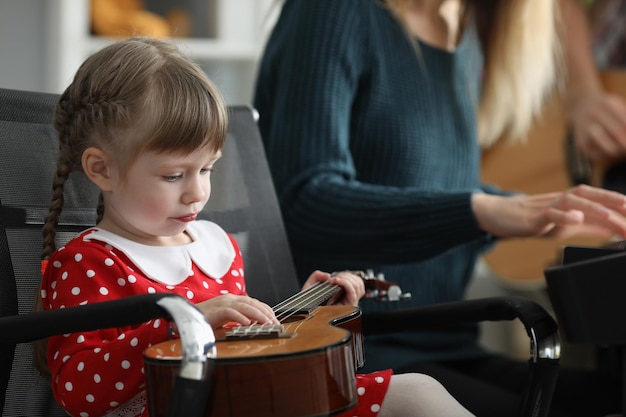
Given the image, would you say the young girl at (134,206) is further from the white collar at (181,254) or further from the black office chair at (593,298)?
the black office chair at (593,298)

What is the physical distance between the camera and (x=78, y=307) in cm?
85

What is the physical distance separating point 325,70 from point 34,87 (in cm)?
139

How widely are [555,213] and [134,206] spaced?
1.77 ft

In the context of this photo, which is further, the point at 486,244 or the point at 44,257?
the point at 486,244

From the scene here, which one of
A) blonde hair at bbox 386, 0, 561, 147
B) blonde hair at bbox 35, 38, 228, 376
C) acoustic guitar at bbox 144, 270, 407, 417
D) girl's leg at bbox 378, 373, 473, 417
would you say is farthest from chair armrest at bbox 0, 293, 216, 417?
blonde hair at bbox 386, 0, 561, 147

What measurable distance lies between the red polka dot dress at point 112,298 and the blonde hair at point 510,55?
828 mm

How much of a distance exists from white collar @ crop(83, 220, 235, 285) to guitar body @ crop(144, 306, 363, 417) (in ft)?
0.68

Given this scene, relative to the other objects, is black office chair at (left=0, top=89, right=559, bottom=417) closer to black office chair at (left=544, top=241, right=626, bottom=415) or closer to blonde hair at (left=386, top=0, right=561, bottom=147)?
black office chair at (left=544, top=241, right=626, bottom=415)

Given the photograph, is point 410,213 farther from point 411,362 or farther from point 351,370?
point 351,370

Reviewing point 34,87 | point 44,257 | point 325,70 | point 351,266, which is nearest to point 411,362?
point 351,266

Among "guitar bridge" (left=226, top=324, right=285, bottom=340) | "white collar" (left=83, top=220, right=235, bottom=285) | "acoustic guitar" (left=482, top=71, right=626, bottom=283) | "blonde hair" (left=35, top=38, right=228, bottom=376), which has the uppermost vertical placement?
"blonde hair" (left=35, top=38, right=228, bottom=376)

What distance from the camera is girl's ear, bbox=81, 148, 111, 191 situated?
3.27 ft

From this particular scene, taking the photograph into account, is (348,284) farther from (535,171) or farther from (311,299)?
(535,171)

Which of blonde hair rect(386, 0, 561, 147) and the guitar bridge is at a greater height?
blonde hair rect(386, 0, 561, 147)
